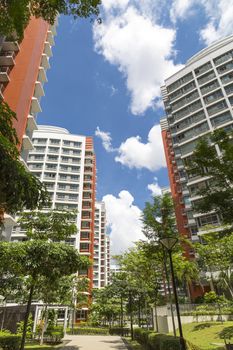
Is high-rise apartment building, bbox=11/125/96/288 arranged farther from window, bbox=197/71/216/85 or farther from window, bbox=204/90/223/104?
window, bbox=204/90/223/104

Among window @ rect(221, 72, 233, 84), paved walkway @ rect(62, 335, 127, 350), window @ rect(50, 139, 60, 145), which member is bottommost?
paved walkway @ rect(62, 335, 127, 350)

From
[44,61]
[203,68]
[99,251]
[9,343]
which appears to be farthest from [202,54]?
[99,251]

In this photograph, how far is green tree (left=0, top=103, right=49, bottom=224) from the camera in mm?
5527

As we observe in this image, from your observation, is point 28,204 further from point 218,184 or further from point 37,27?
point 37,27

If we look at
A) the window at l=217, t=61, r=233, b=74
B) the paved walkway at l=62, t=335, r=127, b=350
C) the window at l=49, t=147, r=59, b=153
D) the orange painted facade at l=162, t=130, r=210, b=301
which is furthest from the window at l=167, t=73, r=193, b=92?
the paved walkway at l=62, t=335, r=127, b=350

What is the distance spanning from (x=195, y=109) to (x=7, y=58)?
3979 cm

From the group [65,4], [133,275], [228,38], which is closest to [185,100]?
[228,38]

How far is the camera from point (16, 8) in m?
6.53

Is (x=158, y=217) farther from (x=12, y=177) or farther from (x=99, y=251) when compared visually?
(x=99, y=251)

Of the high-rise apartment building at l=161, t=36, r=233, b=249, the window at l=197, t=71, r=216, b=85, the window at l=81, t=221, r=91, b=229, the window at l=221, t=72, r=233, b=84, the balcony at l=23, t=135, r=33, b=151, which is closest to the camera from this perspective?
the balcony at l=23, t=135, r=33, b=151

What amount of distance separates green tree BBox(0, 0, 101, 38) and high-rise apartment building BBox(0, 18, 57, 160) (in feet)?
56.7

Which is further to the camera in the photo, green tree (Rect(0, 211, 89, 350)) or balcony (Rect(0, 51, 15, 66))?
balcony (Rect(0, 51, 15, 66))

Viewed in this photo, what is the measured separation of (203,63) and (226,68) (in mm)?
5641

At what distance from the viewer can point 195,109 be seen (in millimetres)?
54531
